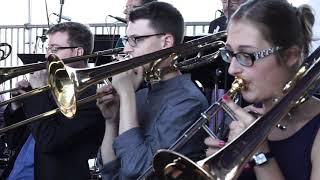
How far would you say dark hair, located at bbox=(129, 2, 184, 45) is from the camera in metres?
2.30

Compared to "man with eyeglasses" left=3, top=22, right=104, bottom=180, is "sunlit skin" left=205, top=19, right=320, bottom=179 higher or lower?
higher

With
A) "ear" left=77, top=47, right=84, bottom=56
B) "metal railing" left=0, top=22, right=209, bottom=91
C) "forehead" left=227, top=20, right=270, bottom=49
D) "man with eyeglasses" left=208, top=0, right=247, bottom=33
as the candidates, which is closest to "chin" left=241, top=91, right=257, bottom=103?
"forehead" left=227, top=20, right=270, bottom=49

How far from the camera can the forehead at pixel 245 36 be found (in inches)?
67.2

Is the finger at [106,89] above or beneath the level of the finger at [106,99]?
above

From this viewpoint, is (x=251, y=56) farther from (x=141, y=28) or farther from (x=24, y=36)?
(x=24, y=36)

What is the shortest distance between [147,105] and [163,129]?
266 millimetres

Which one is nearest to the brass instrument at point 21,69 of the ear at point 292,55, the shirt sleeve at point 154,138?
the shirt sleeve at point 154,138

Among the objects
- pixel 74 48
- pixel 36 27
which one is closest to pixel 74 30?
pixel 74 48

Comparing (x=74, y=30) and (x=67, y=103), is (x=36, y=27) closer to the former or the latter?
(x=74, y=30)

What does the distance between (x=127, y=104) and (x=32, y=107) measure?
0.76m

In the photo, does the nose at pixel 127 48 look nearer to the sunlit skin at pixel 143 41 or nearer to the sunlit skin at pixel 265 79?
the sunlit skin at pixel 143 41

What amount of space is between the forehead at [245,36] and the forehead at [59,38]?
4.76 feet

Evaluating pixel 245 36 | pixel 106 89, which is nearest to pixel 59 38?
pixel 106 89

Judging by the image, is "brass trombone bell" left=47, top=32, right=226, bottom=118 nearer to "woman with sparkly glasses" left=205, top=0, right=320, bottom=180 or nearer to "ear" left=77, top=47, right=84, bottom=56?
"woman with sparkly glasses" left=205, top=0, right=320, bottom=180
